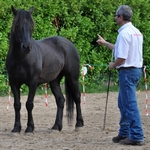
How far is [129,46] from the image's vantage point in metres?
8.54

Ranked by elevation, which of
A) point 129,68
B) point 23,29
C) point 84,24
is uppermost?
point 84,24

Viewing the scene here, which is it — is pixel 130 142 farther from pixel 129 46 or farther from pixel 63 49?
pixel 63 49

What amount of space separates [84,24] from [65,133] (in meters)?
8.06

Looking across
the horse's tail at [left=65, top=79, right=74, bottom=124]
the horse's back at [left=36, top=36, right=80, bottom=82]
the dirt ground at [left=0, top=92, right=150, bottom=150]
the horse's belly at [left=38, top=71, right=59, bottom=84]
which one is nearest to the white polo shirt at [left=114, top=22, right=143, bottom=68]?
the dirt ground at [left=0, top=92, right=150, bottom=150]

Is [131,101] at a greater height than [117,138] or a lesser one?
greater

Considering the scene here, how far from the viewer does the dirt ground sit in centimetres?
876

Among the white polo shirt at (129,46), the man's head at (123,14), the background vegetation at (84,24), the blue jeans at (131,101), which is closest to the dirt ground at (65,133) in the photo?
the blue jeans at (131,101)

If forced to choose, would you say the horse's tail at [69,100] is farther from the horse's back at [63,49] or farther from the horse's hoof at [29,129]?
the horse's hoof at [29,129]

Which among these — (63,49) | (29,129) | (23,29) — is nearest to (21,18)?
(23,29)

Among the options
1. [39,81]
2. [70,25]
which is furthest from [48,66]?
[70,25]

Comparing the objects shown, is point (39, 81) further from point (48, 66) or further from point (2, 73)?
point (2, 73)

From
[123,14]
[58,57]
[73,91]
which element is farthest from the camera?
[73,91]

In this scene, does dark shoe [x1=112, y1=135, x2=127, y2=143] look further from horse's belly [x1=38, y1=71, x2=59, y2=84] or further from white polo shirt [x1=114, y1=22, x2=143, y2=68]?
horse's belly [x1=38, y1=71, x2=59, y2=84]

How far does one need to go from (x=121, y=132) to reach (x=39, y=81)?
92.2 inches
